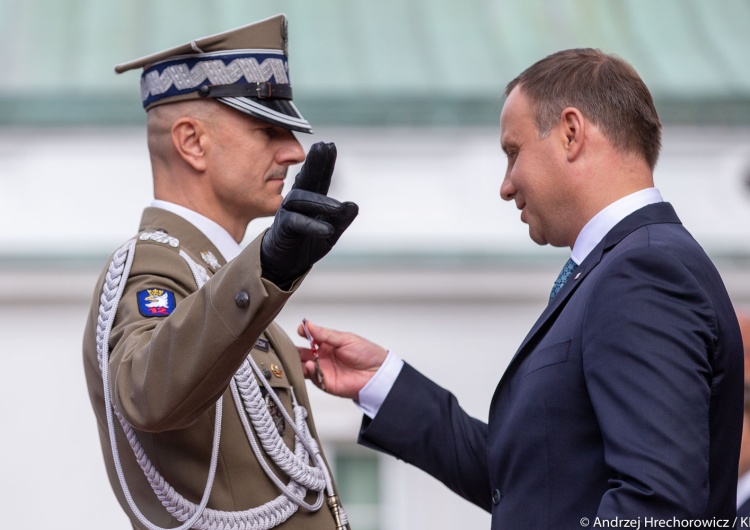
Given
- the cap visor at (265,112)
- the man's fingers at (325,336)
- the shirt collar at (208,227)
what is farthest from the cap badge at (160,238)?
the man's fingers at (325,336)

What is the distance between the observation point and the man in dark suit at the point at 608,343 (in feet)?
8.78

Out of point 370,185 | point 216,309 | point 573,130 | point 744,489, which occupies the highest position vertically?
point 573,130

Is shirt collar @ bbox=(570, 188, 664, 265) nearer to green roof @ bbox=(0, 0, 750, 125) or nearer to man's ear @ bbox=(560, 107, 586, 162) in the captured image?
man's ear @ bbox=(560, 107, 586, 162)

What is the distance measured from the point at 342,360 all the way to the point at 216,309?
1.16 meters

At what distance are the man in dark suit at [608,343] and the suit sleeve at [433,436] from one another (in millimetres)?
493

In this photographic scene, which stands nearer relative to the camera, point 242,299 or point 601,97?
point 242,299

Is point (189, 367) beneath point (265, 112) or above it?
beneath

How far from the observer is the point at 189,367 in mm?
2682

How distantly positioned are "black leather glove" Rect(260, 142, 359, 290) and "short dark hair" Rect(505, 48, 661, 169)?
0.77 m

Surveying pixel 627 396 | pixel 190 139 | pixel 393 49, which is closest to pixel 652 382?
pixel 627 396

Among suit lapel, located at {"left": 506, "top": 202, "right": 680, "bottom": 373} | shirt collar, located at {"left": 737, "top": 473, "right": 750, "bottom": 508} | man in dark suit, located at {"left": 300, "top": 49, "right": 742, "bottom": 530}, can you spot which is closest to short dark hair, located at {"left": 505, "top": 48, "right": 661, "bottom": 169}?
man in dark suit, located at {"left": 300, "top": 49, "right": 742, "bottom": 530}

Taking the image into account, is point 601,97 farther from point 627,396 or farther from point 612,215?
point 627,396

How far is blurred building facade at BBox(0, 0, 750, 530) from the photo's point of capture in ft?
25.5

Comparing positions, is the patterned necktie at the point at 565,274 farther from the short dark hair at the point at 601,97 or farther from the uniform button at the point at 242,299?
the uniform button at the point at 242,299
